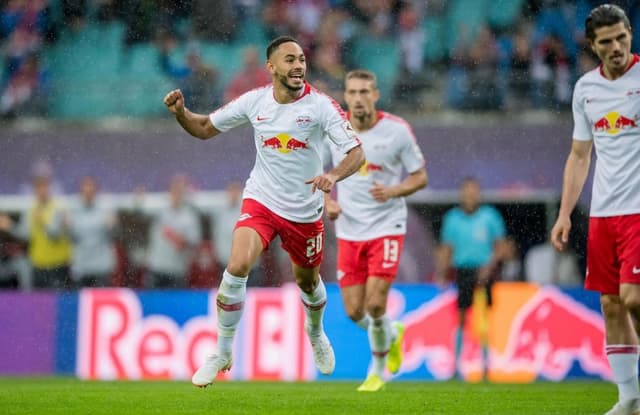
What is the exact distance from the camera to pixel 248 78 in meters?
17.4

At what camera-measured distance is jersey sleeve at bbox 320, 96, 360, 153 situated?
9.21 meters

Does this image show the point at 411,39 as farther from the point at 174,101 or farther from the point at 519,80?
the point at 174,101

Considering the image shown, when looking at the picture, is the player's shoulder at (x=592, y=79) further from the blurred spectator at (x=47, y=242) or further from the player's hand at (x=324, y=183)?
the blurred spectator at (x=47, y=242)

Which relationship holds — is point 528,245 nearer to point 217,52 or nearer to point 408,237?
point 408,237

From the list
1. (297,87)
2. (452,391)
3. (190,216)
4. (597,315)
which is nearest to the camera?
(297,87)

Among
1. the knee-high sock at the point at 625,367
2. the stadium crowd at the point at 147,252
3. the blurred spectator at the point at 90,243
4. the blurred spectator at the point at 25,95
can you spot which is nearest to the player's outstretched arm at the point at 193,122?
the knee-high sock at the point at 625,367

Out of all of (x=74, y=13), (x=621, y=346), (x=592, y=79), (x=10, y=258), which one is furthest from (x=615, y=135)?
(x=74, y=13)

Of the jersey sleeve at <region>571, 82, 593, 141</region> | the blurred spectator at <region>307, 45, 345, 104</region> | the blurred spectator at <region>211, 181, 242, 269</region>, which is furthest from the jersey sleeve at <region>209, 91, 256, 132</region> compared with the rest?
the blurred spectator at <region>307, 45, 345, 104</region>

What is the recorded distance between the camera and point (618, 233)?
7691 millimetres

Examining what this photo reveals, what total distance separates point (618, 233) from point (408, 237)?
9.47 meters

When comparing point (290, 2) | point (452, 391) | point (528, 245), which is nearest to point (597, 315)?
point (528, 245)

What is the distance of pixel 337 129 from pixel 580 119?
6.53 ft

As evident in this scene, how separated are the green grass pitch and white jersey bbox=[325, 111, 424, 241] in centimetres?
162

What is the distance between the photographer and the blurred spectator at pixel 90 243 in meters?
15.9
